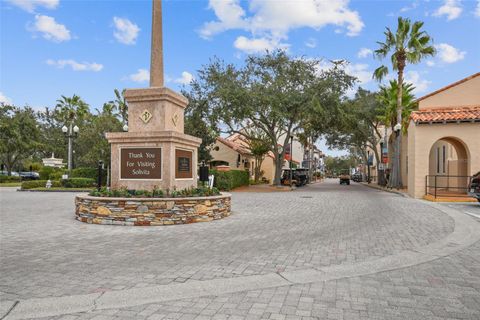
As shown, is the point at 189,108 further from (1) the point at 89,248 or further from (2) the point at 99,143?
(1) the point at 89,248

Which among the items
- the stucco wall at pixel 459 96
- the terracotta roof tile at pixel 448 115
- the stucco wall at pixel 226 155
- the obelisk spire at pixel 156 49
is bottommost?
the stucco wall at pixel 226 155

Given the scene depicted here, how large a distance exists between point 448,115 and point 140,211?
59.3ft

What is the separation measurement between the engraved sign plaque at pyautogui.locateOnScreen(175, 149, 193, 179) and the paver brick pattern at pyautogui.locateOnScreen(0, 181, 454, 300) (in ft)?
7.60

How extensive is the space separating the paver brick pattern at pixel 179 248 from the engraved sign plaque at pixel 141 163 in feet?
7.36

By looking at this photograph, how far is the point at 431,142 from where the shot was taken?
19.8 meters

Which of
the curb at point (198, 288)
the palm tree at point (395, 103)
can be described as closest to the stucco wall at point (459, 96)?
the palm tree at point (395, 103)

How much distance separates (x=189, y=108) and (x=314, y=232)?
23.7 m

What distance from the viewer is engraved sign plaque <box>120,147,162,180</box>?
11.3m

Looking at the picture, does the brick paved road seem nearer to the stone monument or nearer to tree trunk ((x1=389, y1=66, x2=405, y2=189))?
the stone monument

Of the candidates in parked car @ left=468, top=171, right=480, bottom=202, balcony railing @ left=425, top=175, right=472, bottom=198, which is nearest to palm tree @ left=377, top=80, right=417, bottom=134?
balcony railing @ left=425, top=175, right=472, bottom=198

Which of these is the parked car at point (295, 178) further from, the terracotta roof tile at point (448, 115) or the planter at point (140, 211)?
the planter at point (140, 211)

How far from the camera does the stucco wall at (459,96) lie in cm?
3039

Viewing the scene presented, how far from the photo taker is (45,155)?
62.5 meters

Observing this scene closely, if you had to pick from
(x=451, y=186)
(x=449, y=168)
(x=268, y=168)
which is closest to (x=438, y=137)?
(x=451, y=186)
